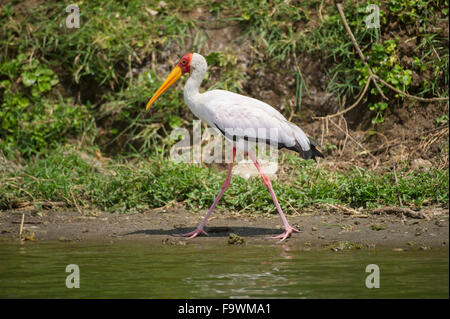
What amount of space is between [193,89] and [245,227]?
1379 mm

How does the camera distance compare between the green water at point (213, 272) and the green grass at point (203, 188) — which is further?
the green grass at point (203, 188)

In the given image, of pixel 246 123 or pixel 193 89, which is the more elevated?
pixel 193 89

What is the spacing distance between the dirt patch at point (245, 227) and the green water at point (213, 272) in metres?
0.30

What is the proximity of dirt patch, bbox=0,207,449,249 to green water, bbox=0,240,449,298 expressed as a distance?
30cm

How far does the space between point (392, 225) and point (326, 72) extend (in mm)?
→ 2965

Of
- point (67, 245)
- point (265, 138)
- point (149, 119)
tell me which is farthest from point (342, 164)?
point (67, 245)

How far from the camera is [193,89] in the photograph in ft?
21.1

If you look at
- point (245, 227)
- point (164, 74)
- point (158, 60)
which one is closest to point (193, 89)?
point (245, 227)

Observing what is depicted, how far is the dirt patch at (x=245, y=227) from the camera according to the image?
5711 millimetres

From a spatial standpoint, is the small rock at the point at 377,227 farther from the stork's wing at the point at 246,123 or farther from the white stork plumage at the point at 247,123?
the stork's wing at the point at 246,123

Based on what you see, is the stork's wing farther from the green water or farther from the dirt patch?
the green water

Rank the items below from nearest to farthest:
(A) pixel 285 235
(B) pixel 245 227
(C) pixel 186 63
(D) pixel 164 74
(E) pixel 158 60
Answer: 1. (A) pixel 285 235
2. (B) pixel 245 227
3. (C) pixel 186 63
4. (D) pixel 164 74
5. (E) pixel 158 60

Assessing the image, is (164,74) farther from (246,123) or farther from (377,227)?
(377,227)

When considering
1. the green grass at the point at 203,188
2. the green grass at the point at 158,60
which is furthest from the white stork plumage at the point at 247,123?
the green grass at the point at 158,60
